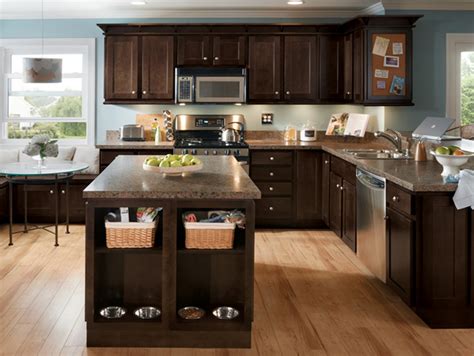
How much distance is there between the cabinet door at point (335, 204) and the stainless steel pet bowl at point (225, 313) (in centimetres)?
244

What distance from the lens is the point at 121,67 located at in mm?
6734

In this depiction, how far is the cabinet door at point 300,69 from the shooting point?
6734 millimetres

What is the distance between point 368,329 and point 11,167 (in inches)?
143

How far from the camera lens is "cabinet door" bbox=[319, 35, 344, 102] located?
674cm

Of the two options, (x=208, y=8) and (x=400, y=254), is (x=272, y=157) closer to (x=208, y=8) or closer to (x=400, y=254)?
(x=208, y=8)

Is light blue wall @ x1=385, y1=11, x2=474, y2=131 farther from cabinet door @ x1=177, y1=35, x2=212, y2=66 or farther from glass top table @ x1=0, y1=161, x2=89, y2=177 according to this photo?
glass top table @ x1=0, y1=161, x2=89, y2=177

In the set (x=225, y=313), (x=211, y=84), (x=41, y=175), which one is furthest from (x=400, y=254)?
(x=211, y=84)

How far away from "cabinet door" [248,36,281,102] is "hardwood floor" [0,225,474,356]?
6.38 feet

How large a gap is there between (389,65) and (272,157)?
1488mm

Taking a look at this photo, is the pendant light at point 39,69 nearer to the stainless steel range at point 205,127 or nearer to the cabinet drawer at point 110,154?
the cabinet drawer at point 110,154

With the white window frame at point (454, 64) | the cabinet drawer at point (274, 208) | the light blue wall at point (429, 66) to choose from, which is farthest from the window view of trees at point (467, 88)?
the cabinet drawer at point (274, 208)

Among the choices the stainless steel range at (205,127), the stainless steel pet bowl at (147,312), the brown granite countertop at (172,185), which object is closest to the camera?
the brown granite countertop at (172,185)

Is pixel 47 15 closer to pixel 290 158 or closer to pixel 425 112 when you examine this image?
pixel 290 158

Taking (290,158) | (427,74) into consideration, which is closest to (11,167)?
(290,158)
